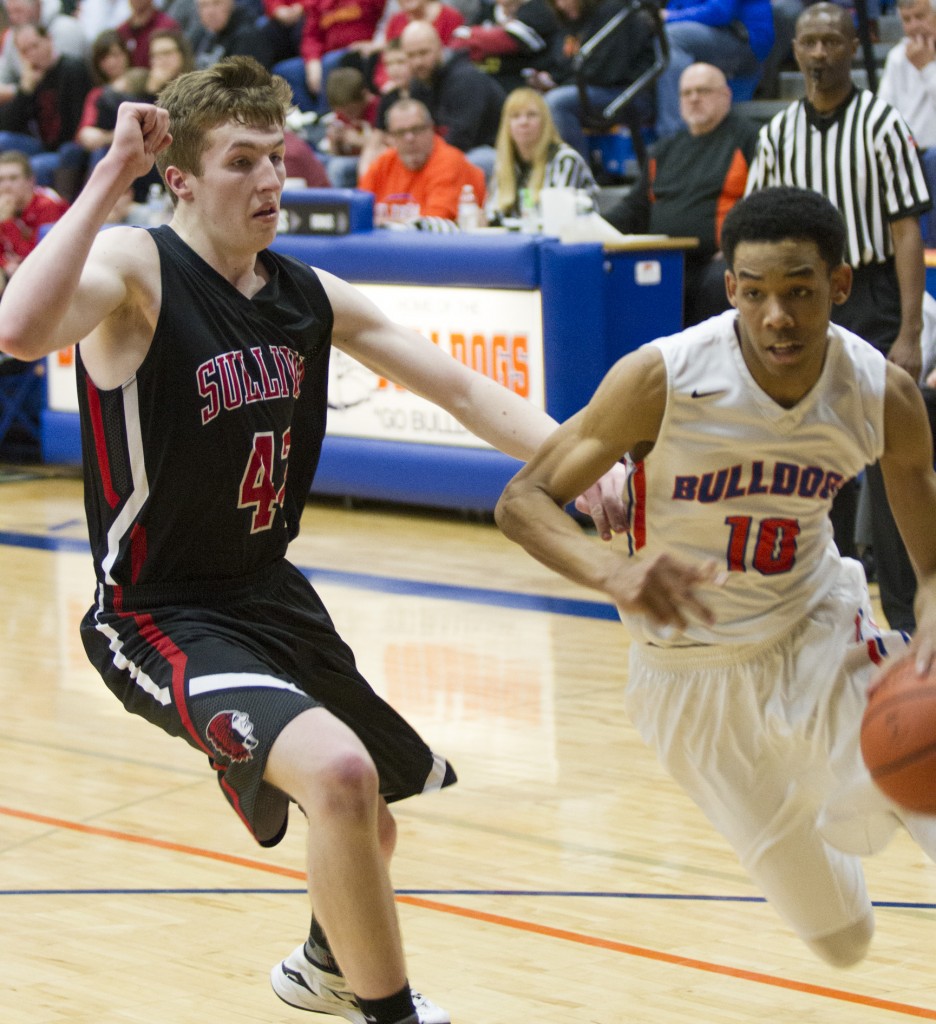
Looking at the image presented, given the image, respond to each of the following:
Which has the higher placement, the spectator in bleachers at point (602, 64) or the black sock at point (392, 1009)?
the spectator in bleachers at point (602, 64)

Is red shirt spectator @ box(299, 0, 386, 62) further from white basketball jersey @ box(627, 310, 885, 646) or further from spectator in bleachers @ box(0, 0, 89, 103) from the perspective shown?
white basketball jersey @ box(627, 310, 885, 646)

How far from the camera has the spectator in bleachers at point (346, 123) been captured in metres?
11.3

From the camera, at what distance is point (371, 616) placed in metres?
7.35

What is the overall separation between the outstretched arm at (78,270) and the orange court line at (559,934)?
1.77 meters

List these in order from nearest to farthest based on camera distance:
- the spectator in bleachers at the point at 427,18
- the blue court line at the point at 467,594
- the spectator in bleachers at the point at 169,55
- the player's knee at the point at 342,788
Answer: the player's knee at the point at 342,788 < the blue court line at the point at 467,594 < the spectator in bleachers at the point at 169,55 < the spectator in bleachers at the point at 427,18

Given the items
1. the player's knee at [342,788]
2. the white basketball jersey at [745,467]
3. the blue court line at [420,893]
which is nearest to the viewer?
the player's knee at [342,788]

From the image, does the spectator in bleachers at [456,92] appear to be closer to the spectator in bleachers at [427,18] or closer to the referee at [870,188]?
the spectator in bleachers at [427,18]

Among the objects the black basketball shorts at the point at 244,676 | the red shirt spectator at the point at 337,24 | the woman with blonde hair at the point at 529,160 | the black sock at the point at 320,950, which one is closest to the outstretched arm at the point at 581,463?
the black basketball shorts at the point at 244,676

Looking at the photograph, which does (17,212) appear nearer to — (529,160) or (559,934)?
(529,160)

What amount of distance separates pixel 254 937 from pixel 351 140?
816cm

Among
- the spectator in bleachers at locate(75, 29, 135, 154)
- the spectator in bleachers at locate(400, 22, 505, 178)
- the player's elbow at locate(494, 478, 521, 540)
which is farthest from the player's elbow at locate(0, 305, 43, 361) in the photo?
the spectator in bleachers at locate(75, 29, 135, 154)

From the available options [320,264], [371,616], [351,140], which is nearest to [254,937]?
Answer: [371,616]

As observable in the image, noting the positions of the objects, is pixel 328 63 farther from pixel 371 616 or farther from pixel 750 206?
pixel 750 206

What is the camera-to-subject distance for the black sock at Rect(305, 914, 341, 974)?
3516 millimetres
